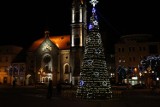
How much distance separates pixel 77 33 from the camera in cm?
7862

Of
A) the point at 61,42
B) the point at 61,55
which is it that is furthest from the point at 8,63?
the point at 61,55

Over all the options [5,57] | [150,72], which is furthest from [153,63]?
[5,57]

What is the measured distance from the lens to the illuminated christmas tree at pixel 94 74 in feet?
98.4

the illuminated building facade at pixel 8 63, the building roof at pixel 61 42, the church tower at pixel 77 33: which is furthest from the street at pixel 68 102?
the illuminated building facade at pixel 8 63

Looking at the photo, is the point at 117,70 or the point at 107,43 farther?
the point at 107,43

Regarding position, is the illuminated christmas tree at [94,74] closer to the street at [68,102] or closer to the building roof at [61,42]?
the street at [68,102]

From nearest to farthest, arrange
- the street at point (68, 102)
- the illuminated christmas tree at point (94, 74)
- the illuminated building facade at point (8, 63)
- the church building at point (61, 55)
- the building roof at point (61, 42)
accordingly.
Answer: the street at point (68, 102) < the illuminated christmas tree at point (94, 74) < the church building at point (61, 55) < the building roof at point (61, 42) < the illuminated building facade at point (8, 63)

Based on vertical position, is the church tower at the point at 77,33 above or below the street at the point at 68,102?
above

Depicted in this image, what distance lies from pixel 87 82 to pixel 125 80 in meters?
48.7

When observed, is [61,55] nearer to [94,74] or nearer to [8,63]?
[8,63]

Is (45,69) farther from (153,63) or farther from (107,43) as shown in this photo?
(153,63)

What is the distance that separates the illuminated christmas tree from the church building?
44.0 metres

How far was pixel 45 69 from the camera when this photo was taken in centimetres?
8275

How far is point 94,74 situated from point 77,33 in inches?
1938
